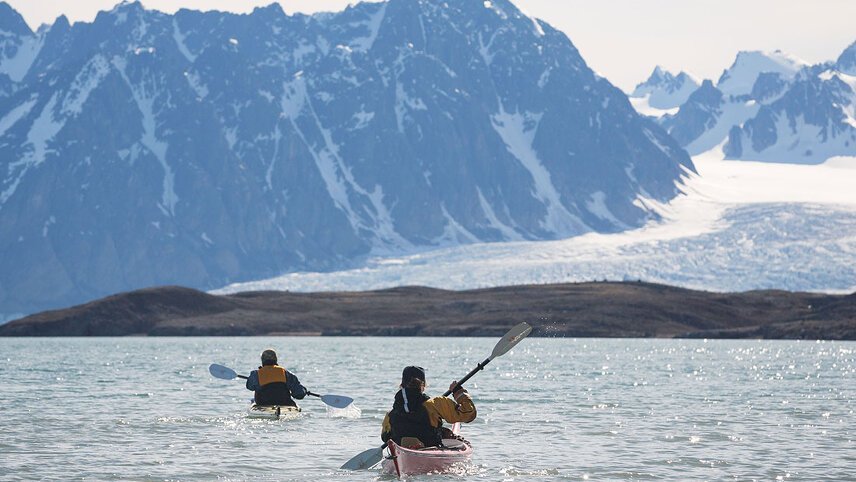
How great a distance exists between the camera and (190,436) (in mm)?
40719

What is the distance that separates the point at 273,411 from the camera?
45094 mm

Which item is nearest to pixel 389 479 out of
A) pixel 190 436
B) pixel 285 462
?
pixel 285 462

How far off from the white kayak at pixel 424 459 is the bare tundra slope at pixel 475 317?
13920cm

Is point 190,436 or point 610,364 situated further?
point 610,364

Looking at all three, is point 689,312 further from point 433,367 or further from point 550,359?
point 433,367

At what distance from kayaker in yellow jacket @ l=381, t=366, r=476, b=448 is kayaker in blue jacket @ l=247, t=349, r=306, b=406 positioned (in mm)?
11772

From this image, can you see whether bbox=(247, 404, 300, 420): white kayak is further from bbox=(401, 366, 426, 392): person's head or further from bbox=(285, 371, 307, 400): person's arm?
bbox=(401, 366, 426, 392): person's head

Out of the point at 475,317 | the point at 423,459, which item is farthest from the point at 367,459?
the point at 475,317

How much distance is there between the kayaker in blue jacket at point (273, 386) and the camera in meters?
44.8

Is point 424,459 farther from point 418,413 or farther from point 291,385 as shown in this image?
point 291,385

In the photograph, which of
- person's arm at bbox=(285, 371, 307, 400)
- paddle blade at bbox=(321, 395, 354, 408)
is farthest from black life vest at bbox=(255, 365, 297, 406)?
paddle blade at bbox=(321, 395, 354, 408)

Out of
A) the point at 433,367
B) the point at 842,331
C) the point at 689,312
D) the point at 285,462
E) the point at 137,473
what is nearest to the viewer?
the point at 137,473

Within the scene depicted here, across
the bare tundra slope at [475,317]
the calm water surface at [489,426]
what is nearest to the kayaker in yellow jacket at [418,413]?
the calm water surface at [489,426]

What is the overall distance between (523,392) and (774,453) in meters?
24.1
